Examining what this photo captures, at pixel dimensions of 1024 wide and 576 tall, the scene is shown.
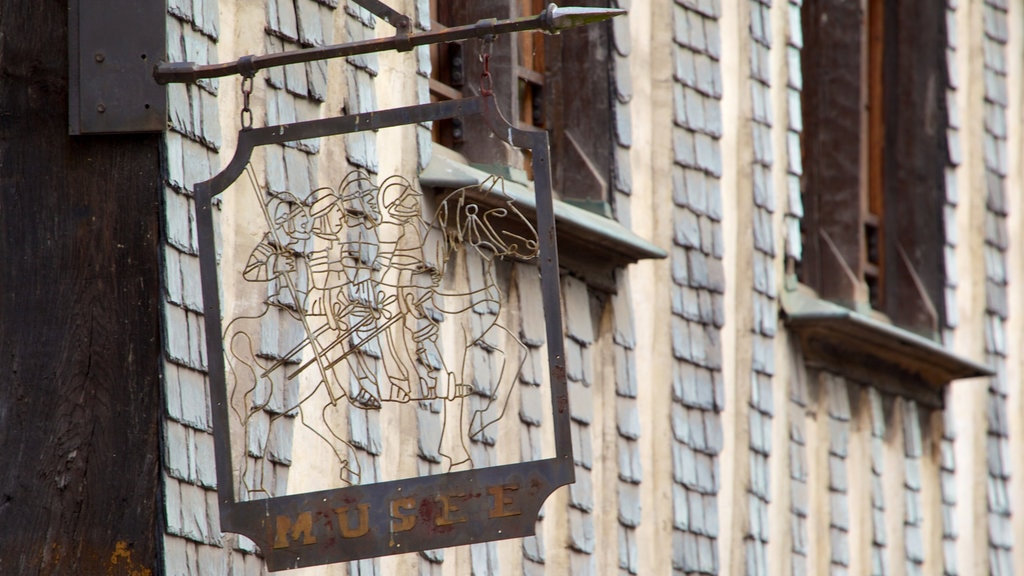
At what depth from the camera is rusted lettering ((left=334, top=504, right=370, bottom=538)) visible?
4.51 meters

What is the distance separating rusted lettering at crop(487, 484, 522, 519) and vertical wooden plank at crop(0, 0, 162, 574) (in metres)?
0.78

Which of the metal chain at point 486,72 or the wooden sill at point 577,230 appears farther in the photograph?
the wooden sill at point 577,230

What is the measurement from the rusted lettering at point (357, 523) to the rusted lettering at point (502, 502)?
25cm

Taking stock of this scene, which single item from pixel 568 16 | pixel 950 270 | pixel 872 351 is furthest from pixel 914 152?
pixel 568 16

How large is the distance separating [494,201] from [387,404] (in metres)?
0.68

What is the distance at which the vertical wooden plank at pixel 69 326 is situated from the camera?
15.6 feet

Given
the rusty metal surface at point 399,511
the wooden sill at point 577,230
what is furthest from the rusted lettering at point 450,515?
the wooden sill at point 577,230

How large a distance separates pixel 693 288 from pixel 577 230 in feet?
3.39

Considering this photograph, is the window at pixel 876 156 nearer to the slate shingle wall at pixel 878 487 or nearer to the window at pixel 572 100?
the slate shingle wall at pixel 878 487

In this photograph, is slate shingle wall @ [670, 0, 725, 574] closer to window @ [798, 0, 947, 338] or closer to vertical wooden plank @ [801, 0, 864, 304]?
window @ [798, 0, 947, 338]

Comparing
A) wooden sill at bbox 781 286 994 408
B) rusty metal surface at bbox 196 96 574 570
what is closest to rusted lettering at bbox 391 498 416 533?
rusty metal surface at bbox 196 96 574 570

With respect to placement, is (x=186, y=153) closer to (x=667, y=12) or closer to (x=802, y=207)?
(x=667, y=12)

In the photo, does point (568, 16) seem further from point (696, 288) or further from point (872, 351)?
point (872, 351)

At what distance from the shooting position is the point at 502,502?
4.51 metres
